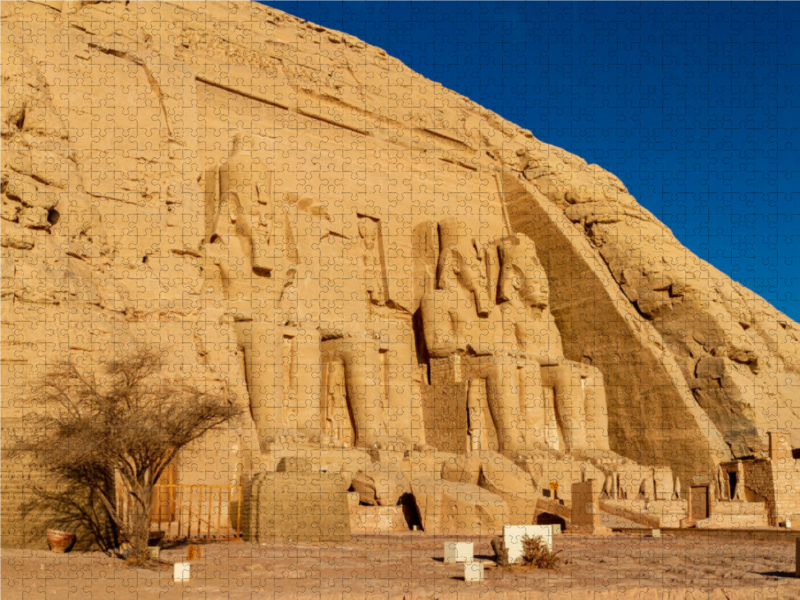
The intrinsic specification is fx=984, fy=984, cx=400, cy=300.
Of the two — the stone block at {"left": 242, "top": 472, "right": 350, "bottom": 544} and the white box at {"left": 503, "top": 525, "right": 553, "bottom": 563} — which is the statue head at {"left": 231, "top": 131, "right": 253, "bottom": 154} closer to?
the stone block at {"left": 242, "top": 472, "right": 350, "bottom": 544}

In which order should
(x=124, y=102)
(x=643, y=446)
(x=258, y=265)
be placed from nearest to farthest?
(x=124, y=102), (x=258, y=265), (x=643, y=446)

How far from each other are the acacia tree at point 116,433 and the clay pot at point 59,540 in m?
0.41

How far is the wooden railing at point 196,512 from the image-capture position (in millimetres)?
11477

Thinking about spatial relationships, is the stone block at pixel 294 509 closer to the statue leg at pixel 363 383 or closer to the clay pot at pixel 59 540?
the clay pot at pixel 59 540

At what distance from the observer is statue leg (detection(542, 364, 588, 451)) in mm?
19766

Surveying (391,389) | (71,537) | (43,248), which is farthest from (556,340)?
(71,537)

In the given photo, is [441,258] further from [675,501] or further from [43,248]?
[43,248]

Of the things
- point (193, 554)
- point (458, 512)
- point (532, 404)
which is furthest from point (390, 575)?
point (532, 404)

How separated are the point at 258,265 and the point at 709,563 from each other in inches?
417

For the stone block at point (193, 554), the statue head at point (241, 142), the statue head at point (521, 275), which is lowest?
the stone block at point (193, 554)

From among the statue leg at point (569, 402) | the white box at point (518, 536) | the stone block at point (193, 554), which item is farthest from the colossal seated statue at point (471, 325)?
the stone block at point (193, 554)

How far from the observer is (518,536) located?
29.3ft

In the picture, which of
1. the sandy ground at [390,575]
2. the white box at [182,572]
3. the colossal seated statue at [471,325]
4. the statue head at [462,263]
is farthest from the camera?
the statue head at [462,263]

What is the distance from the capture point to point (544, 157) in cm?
2570
